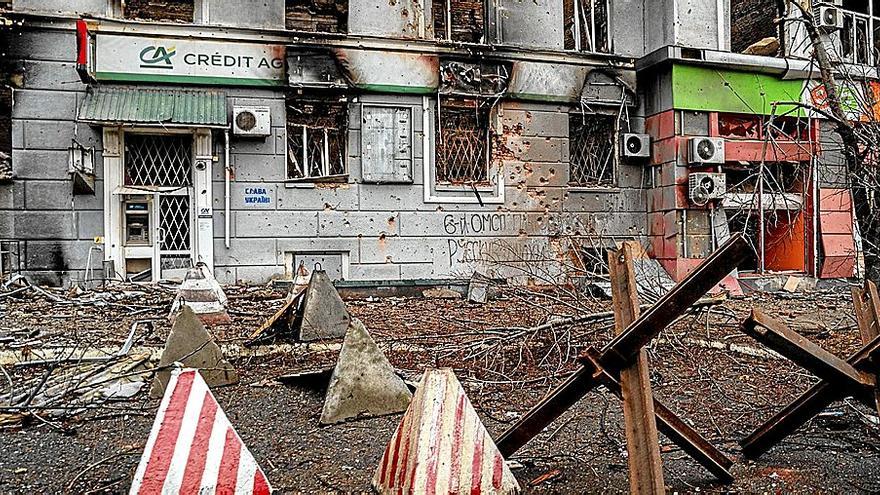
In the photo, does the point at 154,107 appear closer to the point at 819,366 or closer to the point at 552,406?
the point at 552,406

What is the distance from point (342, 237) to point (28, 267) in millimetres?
5057

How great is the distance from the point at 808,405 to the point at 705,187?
10752mm

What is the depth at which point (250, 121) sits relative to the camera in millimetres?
11562

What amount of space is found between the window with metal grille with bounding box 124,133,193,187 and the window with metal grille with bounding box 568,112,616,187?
7316 millimetres

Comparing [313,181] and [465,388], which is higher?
[313,181]

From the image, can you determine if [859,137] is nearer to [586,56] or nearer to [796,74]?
[586,56]

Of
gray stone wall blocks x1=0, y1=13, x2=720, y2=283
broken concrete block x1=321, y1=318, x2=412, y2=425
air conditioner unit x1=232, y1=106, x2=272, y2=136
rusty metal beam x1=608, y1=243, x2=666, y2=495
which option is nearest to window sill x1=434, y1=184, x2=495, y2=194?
gray stone wall blocks x1=0, y1=13, x2=720, y2=283

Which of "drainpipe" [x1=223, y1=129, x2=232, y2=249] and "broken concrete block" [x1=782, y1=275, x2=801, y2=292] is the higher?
"drainpipe" [x1=223, y1=129, x2=232, y2=249]

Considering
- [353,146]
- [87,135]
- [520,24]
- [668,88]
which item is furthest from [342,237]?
[668,88]

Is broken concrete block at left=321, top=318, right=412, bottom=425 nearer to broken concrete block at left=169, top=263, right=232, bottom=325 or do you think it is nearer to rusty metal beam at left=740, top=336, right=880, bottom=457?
rusty metal beam at left=740, top=336, right=880, bottom=457

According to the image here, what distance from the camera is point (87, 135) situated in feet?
36.4

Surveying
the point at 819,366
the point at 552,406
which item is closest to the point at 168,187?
the point at 552,406

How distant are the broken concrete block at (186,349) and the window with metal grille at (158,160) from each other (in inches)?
268

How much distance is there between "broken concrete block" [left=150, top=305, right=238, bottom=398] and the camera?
17.4 feet
